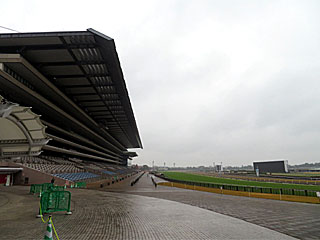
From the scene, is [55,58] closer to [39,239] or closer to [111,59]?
[111,59]

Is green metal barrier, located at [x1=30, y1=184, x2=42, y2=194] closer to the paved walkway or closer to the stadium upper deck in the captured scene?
the paved walkway

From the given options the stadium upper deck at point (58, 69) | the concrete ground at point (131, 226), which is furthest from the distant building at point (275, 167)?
the concrete ground at point (131, 226)

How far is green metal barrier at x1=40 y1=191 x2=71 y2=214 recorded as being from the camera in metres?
9.70

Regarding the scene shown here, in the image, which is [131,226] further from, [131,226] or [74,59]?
[74,59]

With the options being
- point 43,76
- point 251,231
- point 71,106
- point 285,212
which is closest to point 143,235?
point 251,231

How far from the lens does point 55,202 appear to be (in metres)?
10.2

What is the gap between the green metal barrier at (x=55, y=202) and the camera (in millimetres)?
9703

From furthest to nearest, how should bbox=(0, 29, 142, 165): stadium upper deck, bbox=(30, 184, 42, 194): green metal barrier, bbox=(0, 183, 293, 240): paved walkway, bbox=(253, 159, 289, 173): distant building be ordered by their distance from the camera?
bbox=(253, 159, 289, 173): distant building
bbox=(0, 29, 142, 165): stadium upper deck
bbox=(30, 184, 42, 194): green metal barrier
bbox=(0, 183, 293, 240): paved walkway

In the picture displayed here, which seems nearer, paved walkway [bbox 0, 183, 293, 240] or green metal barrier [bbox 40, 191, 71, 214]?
paved walkway [bbox 0, 183, 293, 240]

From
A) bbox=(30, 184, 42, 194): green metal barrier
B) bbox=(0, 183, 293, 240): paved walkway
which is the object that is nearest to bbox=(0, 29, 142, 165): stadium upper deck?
bbox=(30, 184, 42, 194): green metal barrier

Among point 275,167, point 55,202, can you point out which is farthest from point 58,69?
point 275,167

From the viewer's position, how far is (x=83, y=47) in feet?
63.3

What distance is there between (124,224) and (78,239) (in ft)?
8.14

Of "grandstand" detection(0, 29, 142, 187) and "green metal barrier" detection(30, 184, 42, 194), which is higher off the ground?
"grandstand" detection(0, 29, 142, 187)
